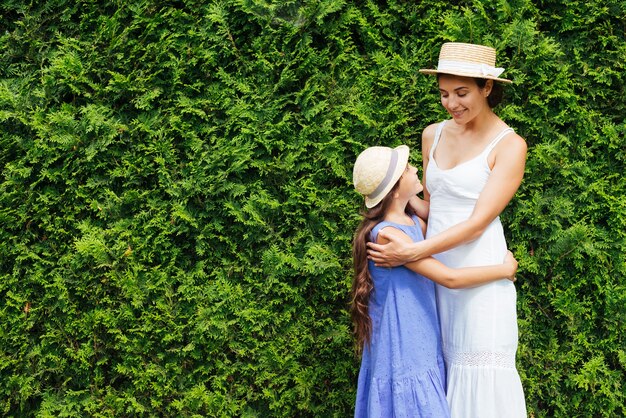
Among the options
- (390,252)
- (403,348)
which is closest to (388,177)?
(390,252)

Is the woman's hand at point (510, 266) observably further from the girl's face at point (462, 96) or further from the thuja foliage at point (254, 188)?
the thuja foliage at point (254, 188)

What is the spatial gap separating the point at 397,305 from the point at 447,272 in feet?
0.96

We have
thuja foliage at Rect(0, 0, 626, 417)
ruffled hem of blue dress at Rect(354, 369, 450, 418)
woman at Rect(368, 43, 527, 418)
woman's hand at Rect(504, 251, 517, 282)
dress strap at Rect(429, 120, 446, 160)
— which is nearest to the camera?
ruffled hem of blue dress at Rect(354, 369, 450, 418)

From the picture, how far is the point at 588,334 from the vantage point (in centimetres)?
469

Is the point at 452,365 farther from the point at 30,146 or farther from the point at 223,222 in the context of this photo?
the point at 30,146

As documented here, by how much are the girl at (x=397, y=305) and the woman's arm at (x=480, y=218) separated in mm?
54

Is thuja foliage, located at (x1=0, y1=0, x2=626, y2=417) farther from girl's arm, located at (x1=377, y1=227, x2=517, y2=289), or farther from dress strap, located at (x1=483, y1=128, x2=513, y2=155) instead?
girl's arm, located at (x1=377, y1=227, x2=517, y2=289)

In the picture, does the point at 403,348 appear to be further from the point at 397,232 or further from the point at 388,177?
the point at 388,177

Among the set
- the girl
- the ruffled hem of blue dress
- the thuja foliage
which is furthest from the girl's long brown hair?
the thuja foliage

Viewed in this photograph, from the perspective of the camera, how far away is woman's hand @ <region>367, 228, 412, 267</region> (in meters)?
3.27

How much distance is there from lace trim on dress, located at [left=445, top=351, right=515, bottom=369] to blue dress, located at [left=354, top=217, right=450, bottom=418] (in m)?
0.10

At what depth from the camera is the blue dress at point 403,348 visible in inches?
128

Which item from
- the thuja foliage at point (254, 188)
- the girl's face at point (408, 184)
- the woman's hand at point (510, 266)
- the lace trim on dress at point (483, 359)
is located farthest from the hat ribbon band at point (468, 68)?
the lace trim on dress at point (483, 359)

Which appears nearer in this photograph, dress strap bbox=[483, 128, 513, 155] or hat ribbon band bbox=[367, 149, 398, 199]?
hat ribbon band bbox=[367, 149, 398, 199]
